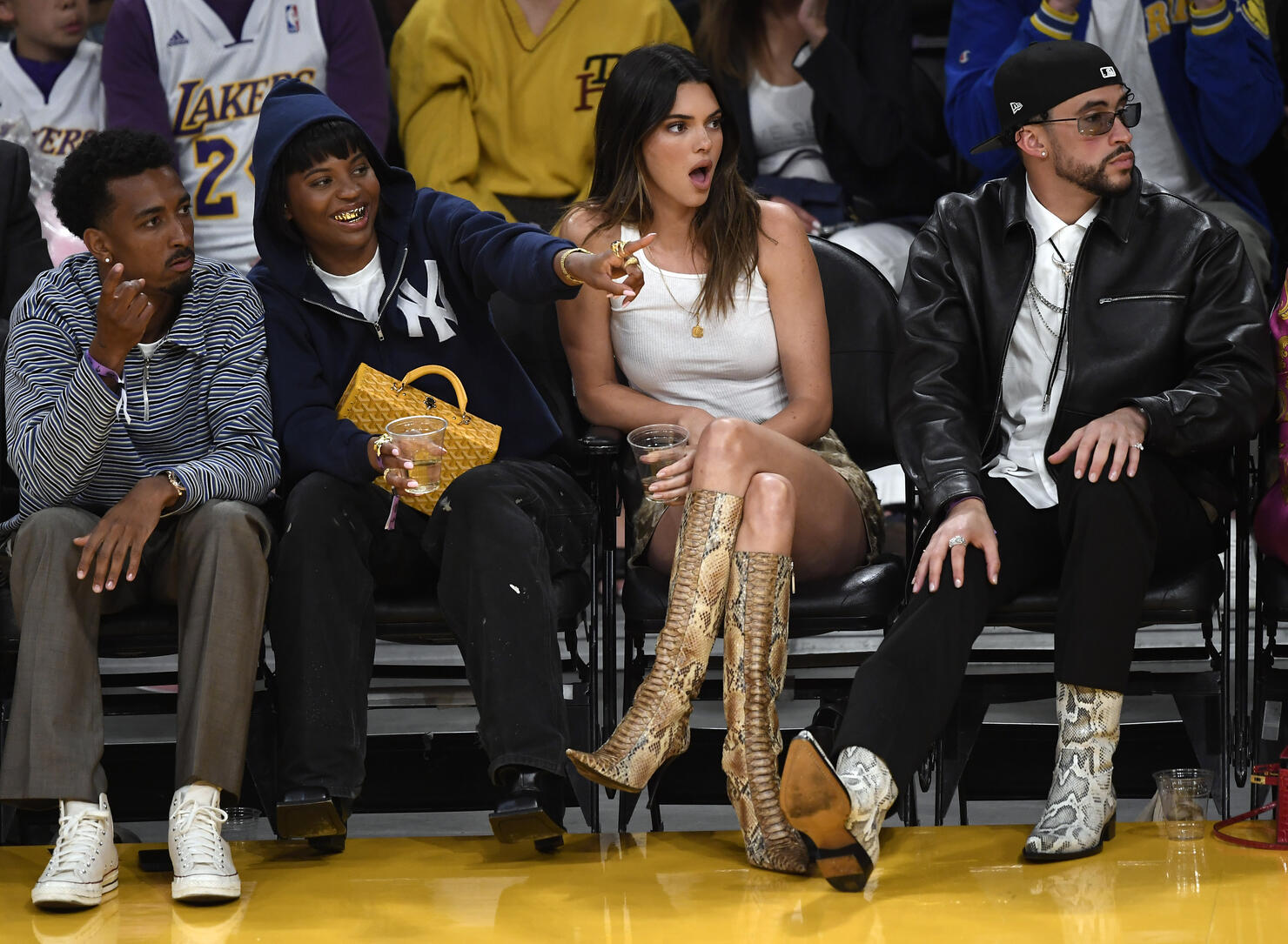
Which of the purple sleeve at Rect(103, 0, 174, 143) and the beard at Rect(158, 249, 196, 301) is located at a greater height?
the purple sleeve at Rect(103, 0, 174, 143)

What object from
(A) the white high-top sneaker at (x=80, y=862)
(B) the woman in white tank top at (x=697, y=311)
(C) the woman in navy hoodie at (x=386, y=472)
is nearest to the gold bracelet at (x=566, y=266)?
(C) the woman in navy hoodie at (x=386, y=472)

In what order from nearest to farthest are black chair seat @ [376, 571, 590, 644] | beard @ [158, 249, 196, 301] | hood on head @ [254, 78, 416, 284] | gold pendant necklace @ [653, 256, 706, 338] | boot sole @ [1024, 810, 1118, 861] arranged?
boot sole @ [1024, 810, 1118, 861] → black chair seat @ [376, 571, 590, 644] → beard @ [158, 249, 196, 301] → hood on head @ [254, 78, 416, 284] → gold pendant necklace @ [653, 256, 706, 338]

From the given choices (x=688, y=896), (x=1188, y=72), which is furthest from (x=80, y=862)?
(x=1188, y=72)

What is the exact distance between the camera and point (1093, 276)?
331 centimetres

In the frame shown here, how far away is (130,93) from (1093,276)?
2.63 m

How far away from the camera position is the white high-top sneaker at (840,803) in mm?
2688

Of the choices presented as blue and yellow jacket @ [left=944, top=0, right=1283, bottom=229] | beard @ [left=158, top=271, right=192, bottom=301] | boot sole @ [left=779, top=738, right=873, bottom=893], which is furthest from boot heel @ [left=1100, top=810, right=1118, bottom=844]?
blue and yellow jacket @ [left=944, top=0, right=1283, bottom=229]

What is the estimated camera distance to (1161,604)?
3.07 m

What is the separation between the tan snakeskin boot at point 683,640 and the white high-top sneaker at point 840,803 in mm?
297

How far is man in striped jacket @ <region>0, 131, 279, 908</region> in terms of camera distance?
2852 mm

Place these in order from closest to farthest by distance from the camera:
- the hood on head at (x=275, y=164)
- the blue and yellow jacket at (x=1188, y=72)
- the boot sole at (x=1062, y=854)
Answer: the boot sole at (x=1062, y=854), the hood on head at (x=275, y=164), the blue and yellow jacket at (x=1188, y=72)

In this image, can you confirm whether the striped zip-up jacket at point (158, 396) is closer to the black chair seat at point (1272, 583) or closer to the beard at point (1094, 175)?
the beard at point (1094, 175)

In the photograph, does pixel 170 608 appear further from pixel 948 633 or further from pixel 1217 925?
pixel 1217 925

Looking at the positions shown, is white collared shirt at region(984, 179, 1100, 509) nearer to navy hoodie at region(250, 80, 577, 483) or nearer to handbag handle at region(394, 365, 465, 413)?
navy hoodie at region(250, 80, 577, 483)
